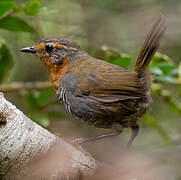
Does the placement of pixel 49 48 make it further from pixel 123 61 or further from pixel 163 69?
pixel 163 69

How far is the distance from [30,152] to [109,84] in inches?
49.2

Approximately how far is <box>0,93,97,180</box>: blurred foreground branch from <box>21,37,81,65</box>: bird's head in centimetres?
141

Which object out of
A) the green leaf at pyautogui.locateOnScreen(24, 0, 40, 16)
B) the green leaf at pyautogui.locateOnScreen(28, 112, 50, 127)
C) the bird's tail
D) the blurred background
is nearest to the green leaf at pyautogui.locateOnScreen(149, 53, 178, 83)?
the bird's tail

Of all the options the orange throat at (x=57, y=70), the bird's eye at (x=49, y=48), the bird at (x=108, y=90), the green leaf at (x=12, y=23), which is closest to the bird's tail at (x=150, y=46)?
the bird at (x=108, y=90)

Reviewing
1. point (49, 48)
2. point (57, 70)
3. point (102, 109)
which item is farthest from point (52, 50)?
point (102, 109)

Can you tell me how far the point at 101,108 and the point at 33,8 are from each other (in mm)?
1057

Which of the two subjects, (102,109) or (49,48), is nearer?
(102,109)

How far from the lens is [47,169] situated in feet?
8.02

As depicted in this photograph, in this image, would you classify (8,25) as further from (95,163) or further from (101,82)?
(95,163)

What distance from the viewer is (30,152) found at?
7.75ft

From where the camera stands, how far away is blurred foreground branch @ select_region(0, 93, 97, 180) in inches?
90.7

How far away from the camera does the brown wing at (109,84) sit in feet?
11.1

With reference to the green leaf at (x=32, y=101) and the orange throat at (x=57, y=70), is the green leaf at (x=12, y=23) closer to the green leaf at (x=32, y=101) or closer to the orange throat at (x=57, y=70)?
the orange throat at (x=57, y=70)

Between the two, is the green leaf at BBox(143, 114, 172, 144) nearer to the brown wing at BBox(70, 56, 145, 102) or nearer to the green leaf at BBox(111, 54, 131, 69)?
the green leaf at BBox(111, 54, 131, 69)
